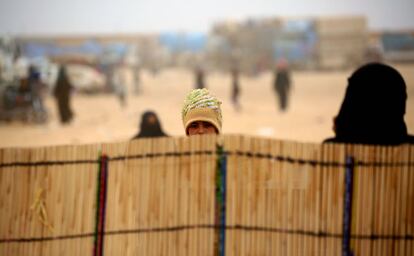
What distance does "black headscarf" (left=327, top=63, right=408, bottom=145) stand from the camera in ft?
8.05

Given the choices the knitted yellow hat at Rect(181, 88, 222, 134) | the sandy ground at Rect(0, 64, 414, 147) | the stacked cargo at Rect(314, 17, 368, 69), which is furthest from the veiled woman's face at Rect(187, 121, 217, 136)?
the stacked cargo at Rect(314, 17, 368, 69)

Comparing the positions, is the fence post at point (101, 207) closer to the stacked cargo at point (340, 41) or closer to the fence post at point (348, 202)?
the fence post at point (348, 202)

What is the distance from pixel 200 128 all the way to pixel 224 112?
17656 millimetres

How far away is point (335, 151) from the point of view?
1.96m

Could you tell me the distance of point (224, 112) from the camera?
67.7 ft

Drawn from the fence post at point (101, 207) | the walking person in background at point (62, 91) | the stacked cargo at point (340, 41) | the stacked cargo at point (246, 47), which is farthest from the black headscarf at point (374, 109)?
the stacked cargo at point (340, 41)

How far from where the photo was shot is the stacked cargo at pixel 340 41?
36.7 meters

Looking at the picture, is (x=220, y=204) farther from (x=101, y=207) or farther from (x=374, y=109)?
(x=374, y=109)

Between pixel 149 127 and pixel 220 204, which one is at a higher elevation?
pixel 149 127

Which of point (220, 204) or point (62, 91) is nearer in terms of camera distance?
point (220, 204)

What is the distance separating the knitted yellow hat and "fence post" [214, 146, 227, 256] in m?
1.02

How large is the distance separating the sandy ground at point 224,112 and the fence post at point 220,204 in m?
10.2

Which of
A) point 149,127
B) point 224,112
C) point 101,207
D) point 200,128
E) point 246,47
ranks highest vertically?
point 246,47

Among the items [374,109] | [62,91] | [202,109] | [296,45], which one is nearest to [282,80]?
[62,91]
